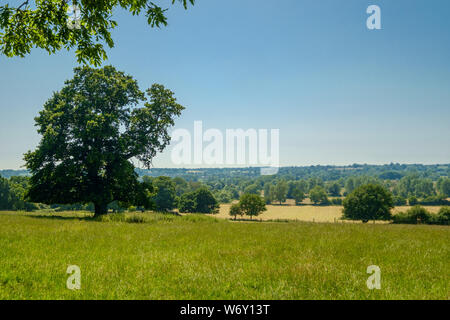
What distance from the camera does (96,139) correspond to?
74.9 ft

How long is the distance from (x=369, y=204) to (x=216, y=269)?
227 ft

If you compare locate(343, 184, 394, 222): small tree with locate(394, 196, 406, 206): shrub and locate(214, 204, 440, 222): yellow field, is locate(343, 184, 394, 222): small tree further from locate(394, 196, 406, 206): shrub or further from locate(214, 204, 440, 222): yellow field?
locate(394, 196, 406, 206): shrub

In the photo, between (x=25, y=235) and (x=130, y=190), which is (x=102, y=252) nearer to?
(x=25, y=235)

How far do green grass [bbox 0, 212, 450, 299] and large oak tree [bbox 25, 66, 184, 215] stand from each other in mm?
12591

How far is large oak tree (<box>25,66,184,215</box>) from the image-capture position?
21484 millimetres

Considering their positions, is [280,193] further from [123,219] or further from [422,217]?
[123,219]

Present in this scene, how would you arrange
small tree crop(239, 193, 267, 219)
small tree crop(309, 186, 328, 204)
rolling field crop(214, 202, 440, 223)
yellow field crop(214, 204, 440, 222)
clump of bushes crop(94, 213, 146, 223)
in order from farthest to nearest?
small tree crop(309, 186, 328, 204) < yellow field crop(214, 204, 440, 222) < rolling field crop(214, 202, 440, 223) < small tree crop(239, 193, 267, 219) < clump of bushes crop(94, 213, 146, 223)

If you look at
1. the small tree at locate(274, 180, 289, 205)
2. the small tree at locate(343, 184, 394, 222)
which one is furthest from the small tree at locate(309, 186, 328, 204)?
the small tree at locate(343, 184, 394, 222)

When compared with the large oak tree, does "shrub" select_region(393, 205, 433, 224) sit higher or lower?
lower

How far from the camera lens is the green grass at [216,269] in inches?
202

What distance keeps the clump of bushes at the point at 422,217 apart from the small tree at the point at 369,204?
2944 mm

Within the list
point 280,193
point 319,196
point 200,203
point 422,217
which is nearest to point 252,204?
point 200,203
